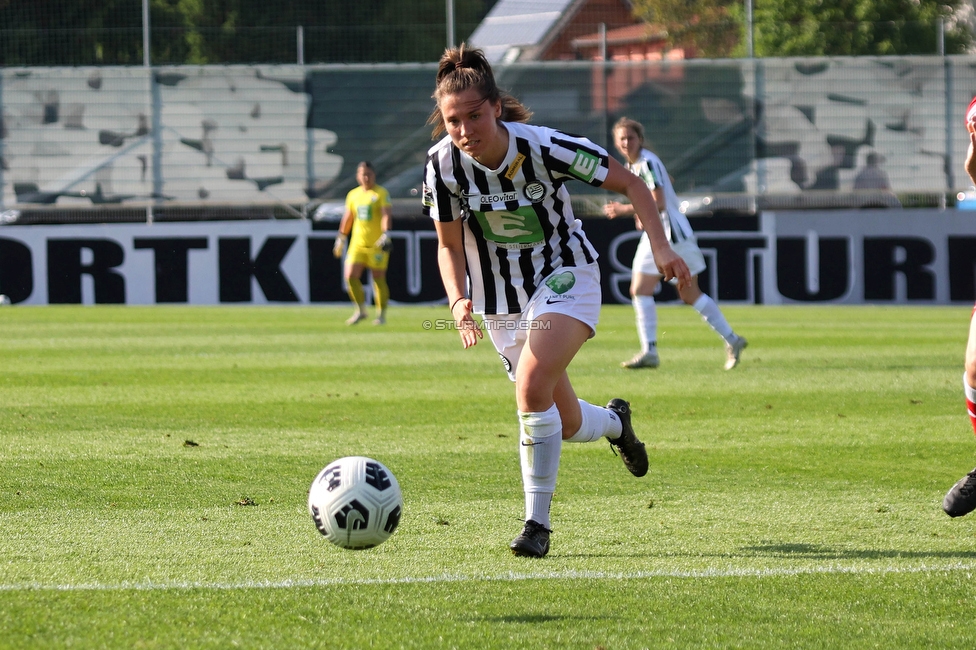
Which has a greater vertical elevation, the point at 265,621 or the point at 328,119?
the point at 328,119

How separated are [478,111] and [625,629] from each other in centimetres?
198

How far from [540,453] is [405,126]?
62.5 feet

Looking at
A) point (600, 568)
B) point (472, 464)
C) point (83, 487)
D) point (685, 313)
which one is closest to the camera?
point (600, 568)

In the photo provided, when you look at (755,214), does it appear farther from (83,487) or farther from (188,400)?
(83,487)

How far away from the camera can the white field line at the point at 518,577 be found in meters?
4.02

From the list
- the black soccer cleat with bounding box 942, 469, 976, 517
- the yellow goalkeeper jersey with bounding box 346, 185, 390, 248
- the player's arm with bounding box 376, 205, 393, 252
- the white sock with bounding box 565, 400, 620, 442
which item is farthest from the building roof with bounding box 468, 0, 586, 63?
the black soccer cleat with bounding box 942, 469, 976, 517

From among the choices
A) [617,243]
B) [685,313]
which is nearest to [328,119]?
[617,243]

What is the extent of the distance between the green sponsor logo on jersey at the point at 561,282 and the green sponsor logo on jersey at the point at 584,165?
0.41 m

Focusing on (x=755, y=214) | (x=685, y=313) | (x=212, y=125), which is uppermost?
(x=212, y=125)

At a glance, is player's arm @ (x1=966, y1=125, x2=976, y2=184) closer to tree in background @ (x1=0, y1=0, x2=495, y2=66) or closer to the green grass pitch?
the green grass pitch

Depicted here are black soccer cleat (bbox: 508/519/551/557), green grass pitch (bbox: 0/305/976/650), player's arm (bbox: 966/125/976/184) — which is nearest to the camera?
green grass pitch (bbox: 0/305/976/650)

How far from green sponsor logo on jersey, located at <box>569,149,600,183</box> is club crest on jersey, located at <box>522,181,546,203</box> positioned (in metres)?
0.16

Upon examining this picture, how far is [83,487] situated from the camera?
593 centimetres

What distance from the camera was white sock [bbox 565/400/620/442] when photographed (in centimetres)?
546
